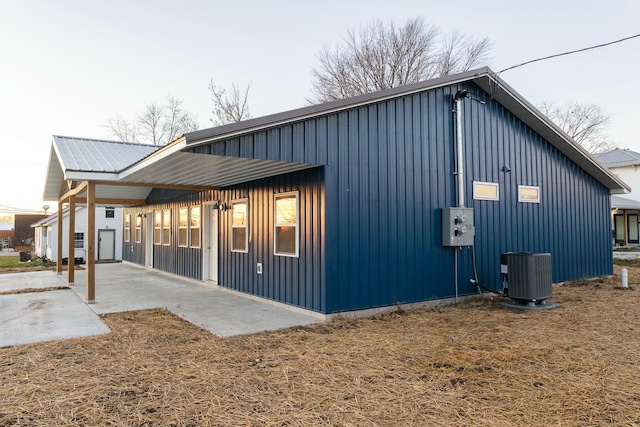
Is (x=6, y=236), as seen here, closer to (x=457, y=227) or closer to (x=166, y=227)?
(x=166, y=227)

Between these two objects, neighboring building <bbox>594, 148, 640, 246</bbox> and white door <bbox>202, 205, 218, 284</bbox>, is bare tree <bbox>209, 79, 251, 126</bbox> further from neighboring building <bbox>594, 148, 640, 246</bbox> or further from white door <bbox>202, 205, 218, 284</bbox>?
neighboring building <bbox>594, 148, 640, 246</bbox>

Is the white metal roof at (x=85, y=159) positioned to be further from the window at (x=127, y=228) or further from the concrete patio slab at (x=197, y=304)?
the window at (x=127, y=228)

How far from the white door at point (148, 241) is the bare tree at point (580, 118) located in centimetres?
2484

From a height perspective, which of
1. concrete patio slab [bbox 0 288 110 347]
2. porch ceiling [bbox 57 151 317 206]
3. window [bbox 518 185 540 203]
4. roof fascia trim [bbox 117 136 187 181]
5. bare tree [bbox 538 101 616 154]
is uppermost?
bare tree [bbox 538 101 616 154]

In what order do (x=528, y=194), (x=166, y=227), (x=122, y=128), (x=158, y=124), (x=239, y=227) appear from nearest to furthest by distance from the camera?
(x=239, y=227)
(x=528, y=194)
(x=166, y=227)
(x=122, y=128)
(x=158, y=124)

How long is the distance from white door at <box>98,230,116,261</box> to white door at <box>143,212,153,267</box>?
8882mm

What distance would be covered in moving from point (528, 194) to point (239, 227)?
244 inches

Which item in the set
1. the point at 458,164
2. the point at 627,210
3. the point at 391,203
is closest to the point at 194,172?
the point at 391,203

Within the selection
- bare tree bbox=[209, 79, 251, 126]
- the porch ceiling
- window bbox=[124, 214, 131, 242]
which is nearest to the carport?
the porch ceiling

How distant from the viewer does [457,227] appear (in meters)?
7.30

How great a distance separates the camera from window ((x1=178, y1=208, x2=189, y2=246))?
37.2ft

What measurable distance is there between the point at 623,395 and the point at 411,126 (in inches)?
195

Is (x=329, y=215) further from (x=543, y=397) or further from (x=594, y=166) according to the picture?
(x=594, y=166)

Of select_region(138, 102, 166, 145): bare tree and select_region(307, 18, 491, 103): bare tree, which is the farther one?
select_region(138, 102, 166, 145): bare tree
